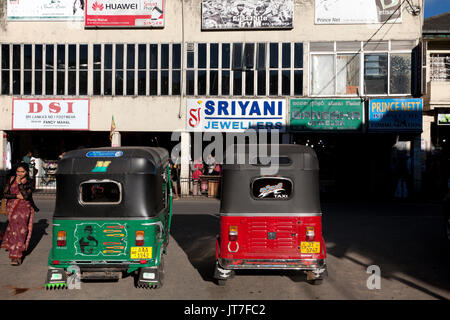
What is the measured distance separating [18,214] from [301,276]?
19.2ft

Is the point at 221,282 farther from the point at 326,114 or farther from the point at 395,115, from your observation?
the point at 395,115

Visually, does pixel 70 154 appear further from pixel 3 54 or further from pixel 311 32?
pixel 3 54

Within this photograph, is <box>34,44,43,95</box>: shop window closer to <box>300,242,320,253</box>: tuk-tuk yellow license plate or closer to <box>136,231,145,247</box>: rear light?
<box>136,231,145,247</box>: rear light

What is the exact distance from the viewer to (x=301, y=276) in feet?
27.3

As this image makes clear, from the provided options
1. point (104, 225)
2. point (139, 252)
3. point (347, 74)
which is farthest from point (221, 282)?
point (347, 74)

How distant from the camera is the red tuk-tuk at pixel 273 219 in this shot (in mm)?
7488

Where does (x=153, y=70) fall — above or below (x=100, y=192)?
above

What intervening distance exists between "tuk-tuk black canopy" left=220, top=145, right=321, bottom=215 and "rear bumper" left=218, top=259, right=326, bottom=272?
80cm

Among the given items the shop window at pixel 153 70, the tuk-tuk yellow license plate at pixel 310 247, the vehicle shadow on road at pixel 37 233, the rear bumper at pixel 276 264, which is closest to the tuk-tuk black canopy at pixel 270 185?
the tuk-tuk yellow license plate at pixel 310 247

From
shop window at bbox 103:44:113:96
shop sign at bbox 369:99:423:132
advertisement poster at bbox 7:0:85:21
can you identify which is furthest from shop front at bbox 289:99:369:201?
advertisement poster at bbox 7:0:85:21

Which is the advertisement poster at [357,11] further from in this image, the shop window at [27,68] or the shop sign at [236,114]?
the shop window at [27,68]

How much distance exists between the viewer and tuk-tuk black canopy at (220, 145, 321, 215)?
760cm

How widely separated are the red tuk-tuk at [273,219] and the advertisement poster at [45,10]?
19340 millimetres

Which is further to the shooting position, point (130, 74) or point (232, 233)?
point (130, 74)
